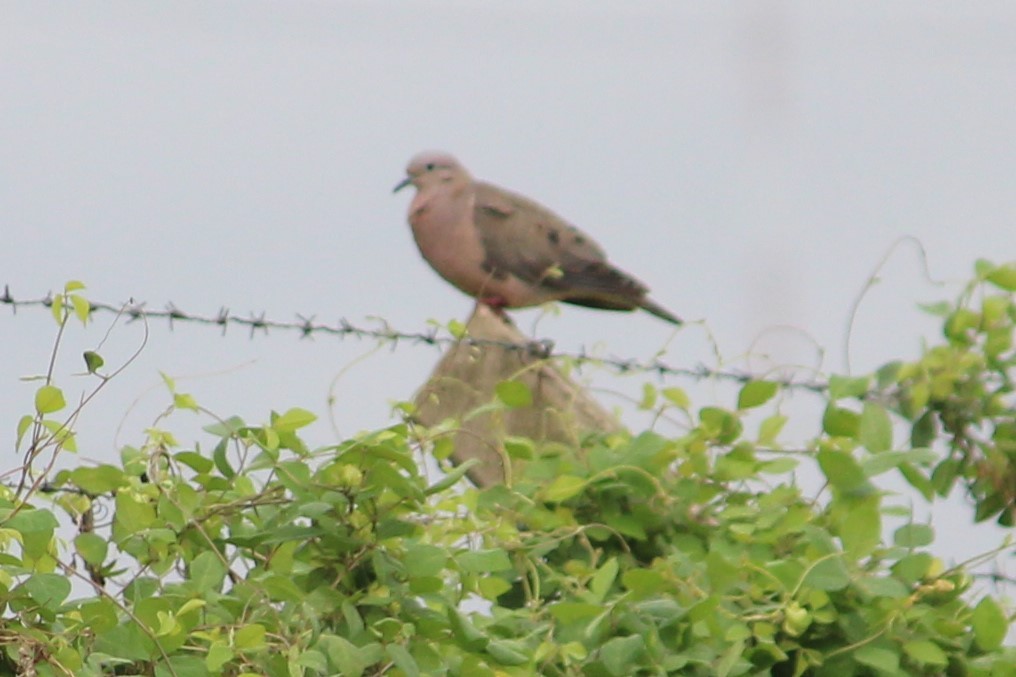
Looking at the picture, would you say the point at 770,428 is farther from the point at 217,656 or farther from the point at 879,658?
the point at 217,656

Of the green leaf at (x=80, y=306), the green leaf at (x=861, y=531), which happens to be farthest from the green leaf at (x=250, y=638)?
the green leaf at (x=861, y=531)

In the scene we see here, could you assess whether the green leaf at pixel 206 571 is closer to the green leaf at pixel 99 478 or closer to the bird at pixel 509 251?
the green leaf at pixel 99 478

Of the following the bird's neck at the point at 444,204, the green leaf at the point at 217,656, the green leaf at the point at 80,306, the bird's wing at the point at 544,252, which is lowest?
the green leaf at the point at 217,656

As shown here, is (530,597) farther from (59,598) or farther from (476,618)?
(59,598)

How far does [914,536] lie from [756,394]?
0.29 m

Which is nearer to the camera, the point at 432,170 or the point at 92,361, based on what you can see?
the point at 92,361

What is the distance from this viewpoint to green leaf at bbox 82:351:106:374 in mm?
1625

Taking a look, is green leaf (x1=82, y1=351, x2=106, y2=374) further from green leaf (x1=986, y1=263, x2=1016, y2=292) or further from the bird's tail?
the bird's tail

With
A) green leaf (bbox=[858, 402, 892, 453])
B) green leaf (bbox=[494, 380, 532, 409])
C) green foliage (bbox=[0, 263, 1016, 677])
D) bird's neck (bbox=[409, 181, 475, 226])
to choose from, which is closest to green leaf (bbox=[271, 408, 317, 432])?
→ green foliage (bbox=[0, 263, 1016, 677])

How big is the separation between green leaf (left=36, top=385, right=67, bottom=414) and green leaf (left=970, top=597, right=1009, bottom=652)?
1066 mm

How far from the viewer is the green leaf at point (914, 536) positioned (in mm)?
1898

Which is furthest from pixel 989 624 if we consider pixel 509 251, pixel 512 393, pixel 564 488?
pixel 509 251

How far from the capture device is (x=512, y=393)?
207cm

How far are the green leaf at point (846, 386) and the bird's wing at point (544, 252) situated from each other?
1.71 meters
